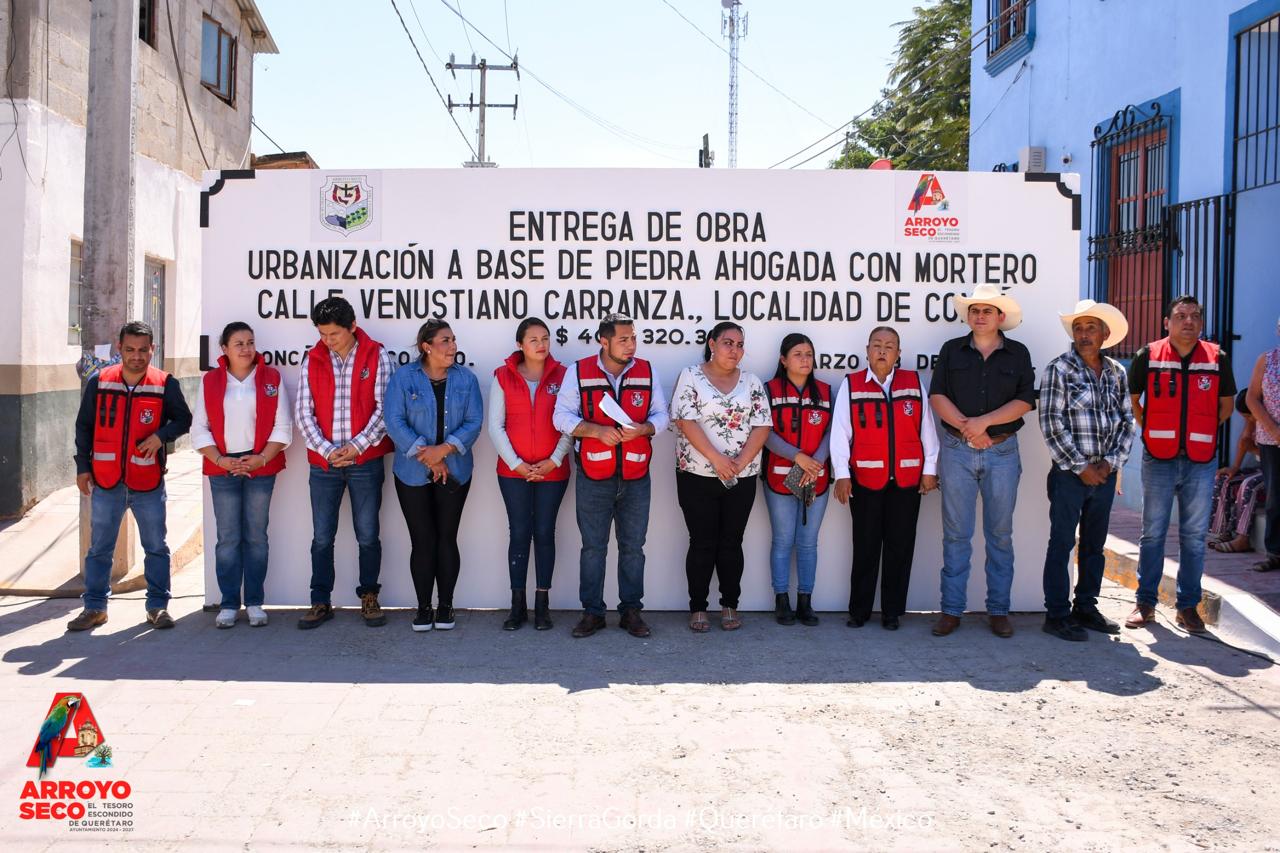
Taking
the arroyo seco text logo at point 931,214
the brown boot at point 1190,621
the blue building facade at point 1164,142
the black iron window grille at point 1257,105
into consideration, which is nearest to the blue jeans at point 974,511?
the brown boot at point 1190,621

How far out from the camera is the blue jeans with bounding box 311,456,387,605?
20.9 feet

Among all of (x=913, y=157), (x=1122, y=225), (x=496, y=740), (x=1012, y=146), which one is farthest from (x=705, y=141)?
(x=496, y=740)

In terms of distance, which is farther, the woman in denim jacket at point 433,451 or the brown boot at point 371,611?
the brown boot at point 371,611

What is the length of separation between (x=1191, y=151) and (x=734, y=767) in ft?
26.2

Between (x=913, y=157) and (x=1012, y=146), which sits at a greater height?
(x=913, y=157)

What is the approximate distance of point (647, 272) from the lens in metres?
6.68

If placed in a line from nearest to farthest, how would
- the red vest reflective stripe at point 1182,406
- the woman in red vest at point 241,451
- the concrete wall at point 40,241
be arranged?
the red vest reflective stripe at point 1182,406 → the woman in red vest at point 241,451 → the concrete wall at point 40,241

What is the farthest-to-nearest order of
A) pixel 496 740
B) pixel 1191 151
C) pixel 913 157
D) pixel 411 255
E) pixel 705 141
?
pixel 705 141 → pixel 913 157 → pixel 1191 151 → pixel 411 255 → pixel 496 740

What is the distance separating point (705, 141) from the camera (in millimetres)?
30828

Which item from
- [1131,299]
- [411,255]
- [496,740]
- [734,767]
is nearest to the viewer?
[734,767]

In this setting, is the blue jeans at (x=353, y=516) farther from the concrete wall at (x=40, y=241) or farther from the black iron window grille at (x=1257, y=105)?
the black iron window grille at (x=1257, y=105)

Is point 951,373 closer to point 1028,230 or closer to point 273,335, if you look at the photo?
point 1028,230

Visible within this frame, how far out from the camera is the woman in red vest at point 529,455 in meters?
6.23

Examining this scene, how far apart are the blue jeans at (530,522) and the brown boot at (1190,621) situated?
381 centimetres
